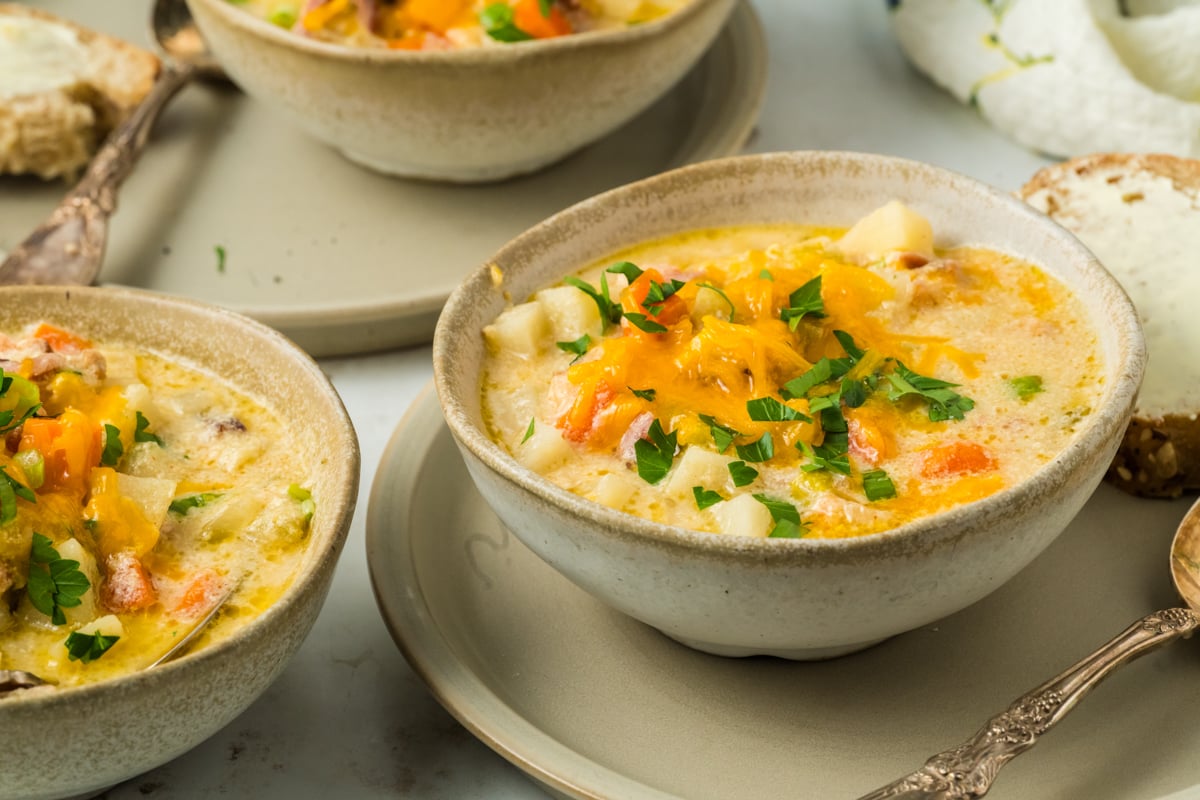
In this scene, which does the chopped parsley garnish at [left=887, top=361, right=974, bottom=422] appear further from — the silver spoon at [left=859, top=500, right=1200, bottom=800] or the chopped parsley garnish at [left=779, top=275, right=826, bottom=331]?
the silver spoon at [left=859, top=500, right=1200, bottom=800]

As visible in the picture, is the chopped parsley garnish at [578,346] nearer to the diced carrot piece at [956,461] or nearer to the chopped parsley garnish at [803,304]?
the chopped parsley garnish at [803,304]

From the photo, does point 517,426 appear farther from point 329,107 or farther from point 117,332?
point 329,107

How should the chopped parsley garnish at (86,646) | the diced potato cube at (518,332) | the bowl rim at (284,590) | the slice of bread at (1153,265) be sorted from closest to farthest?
the bowl rim at (284,590) → the chopped parsley garnish at (86,646) → the diced potato cube at (518,332) → the slice of bread at (1153,265)

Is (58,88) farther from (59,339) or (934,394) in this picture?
(934,394)

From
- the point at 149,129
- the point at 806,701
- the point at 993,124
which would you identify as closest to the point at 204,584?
the point at 806,701

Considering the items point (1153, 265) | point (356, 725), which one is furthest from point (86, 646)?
point (1153, 265)

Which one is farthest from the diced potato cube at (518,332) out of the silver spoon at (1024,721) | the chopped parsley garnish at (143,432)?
the silver spoon at (1024,721)
